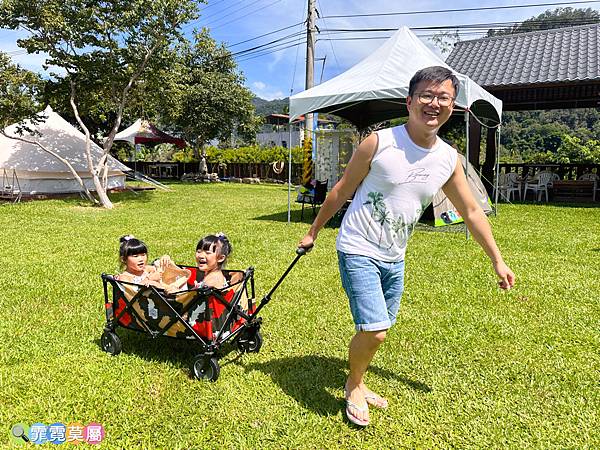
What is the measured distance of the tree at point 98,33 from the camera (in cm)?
1061

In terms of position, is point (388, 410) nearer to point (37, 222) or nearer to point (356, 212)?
point (356, 212)

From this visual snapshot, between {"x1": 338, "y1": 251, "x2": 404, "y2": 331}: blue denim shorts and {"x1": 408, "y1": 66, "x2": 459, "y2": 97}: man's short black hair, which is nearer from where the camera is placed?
{"x1": 408, "y1": 66, "x2": 459, "y2": 97}: man's short black hair

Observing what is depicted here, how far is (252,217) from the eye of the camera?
990cm

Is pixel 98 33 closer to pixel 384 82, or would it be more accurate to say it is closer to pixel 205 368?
pixel 384 82

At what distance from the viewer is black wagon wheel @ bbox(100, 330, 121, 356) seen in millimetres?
3049

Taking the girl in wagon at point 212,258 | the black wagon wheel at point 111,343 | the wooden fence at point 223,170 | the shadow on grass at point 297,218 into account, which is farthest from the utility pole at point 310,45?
the black wagon wheel at point 111,343

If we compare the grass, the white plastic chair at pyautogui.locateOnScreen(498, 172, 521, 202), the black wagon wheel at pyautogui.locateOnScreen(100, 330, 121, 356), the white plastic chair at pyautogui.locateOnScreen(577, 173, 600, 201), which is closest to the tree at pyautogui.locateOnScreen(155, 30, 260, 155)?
the white plastic chair at pyautogui.locateOnScreen(498, 172, 521, 202)

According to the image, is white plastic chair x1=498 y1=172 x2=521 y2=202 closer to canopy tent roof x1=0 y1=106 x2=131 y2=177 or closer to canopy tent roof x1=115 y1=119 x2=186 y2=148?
canopy tent roof x1=0 y1=106 x2=131 y2=177

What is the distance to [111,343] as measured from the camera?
307 cm

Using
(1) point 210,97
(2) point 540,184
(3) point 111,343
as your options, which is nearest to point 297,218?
(3) point 111,343

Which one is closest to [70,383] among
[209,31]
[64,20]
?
[64,20]

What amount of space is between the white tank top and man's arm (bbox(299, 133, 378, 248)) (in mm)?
29

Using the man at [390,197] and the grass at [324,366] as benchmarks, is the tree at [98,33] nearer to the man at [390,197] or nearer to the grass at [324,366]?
the grass at [324,366]

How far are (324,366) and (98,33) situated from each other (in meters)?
11.3
